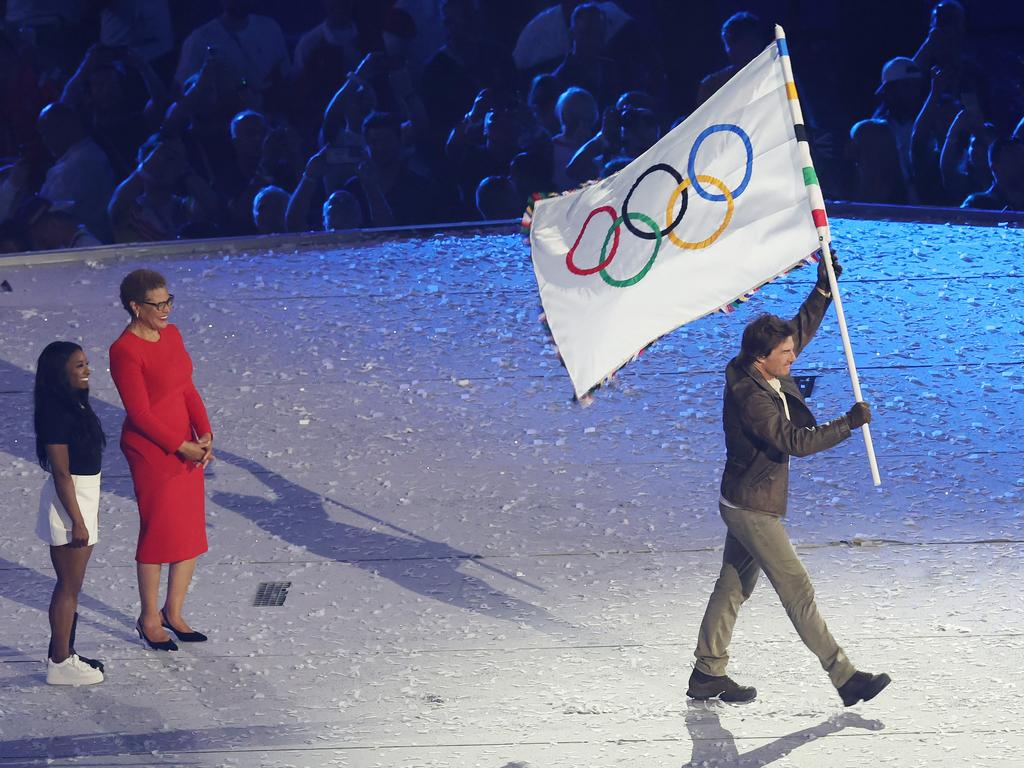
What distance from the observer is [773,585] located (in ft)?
15.7

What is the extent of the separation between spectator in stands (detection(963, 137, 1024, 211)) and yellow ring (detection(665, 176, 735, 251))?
6.47m

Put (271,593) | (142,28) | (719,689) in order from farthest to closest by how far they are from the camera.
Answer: (142,28) → (271,593) → (719,689)

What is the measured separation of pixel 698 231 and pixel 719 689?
1.62m

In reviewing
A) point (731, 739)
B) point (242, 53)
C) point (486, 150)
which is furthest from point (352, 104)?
point (731, 739)

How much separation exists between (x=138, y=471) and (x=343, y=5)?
652cm

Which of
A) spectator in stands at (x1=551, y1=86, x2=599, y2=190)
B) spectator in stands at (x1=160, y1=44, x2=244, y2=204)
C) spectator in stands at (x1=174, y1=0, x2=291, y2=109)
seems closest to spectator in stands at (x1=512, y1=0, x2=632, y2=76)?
spectator in stands at (x1=551, y1=86, x2=599, y2=190)

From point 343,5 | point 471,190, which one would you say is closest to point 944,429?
point 471,190

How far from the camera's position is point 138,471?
533cm

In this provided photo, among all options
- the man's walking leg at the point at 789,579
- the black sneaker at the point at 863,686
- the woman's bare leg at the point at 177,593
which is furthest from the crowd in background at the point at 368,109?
the black sneaker at the point at 863,686

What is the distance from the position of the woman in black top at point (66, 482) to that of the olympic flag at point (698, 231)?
5.62 ft

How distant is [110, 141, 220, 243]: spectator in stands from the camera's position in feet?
36.4

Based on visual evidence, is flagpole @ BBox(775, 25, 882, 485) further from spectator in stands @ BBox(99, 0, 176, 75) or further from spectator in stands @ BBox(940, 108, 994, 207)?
spectator in stands @ BBox(99, 0, 176, 75)

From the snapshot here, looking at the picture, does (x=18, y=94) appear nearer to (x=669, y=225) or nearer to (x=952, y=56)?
(x=952, y=56)

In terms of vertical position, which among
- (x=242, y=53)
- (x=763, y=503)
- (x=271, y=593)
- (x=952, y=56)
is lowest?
(x=271, y=593)
